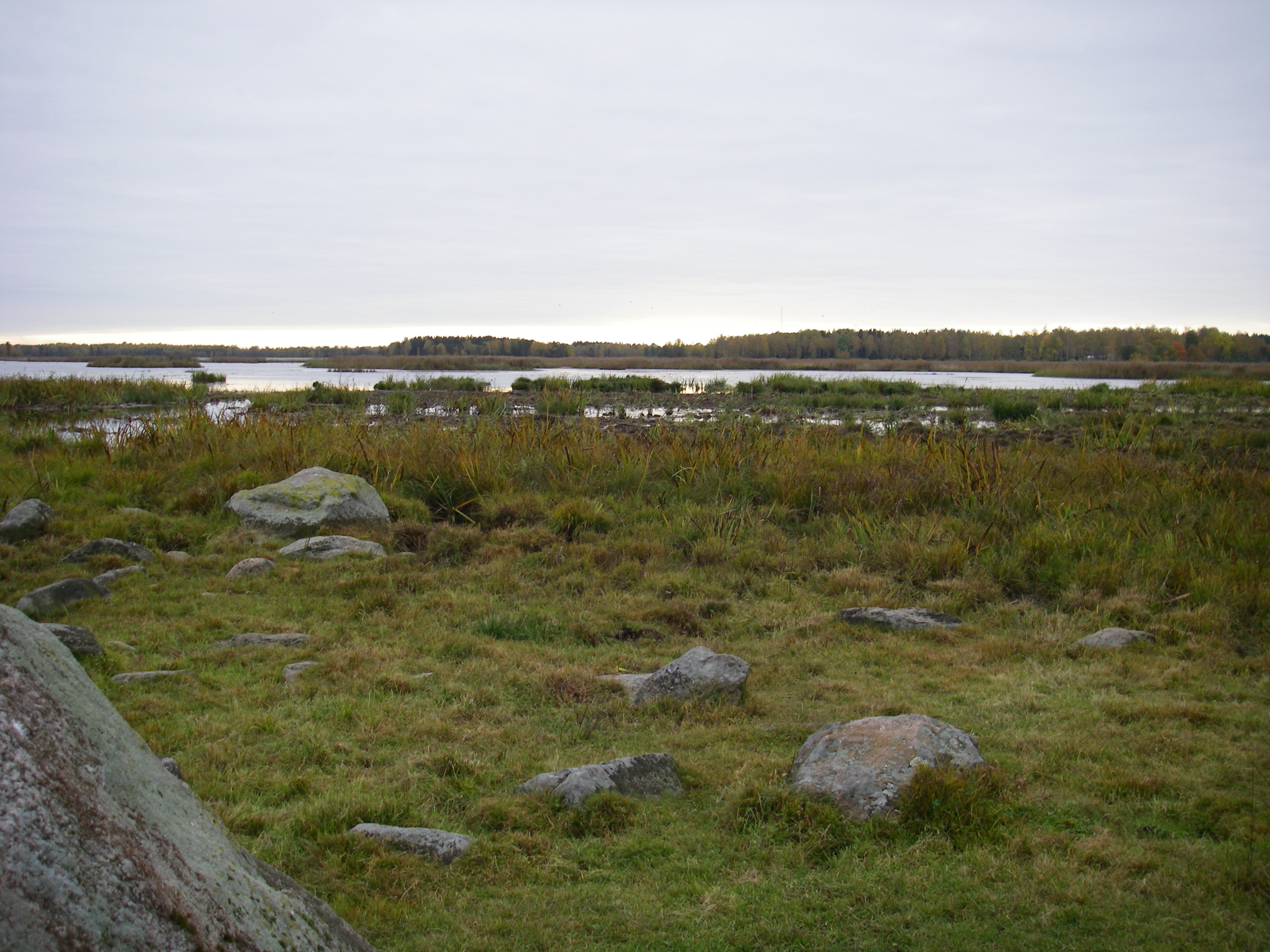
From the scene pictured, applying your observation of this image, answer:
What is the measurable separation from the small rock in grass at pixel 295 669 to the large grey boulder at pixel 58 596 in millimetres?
2249

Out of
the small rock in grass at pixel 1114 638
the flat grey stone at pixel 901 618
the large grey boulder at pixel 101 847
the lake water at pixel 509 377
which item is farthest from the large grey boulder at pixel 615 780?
the lake water at pixel 509 377

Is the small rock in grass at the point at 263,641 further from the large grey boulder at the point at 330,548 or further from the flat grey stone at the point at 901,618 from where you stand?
the flat grey stone at the point at 901,618

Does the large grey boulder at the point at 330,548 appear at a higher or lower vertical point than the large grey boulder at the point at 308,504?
lower

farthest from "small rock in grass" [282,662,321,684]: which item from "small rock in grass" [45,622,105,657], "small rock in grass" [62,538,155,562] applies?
"small rock in grass" [62,538,155,562]

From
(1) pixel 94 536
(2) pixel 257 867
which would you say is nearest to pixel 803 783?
(2) pixel 257 867

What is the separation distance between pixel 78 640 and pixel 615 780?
3.51 metres

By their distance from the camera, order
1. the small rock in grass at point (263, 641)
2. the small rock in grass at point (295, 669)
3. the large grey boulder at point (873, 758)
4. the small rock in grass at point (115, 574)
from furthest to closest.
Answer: the small rock in grass at point (115, 574)
the small rock in grass at point (263, 641)
the small rock in grass at point (295, 669)
the large grey boulder at point (873, 758)

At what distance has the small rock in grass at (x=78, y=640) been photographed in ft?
16.1

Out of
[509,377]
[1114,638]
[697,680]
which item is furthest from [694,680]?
[509,377]

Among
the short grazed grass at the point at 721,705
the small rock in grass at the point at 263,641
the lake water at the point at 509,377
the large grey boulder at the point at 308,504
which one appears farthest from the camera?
the lake water at the point at 509,377

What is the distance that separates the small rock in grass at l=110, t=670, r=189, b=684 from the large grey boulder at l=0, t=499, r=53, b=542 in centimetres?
406

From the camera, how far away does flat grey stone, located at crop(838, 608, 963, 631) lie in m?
6.15

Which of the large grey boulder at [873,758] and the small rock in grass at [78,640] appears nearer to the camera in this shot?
the large grey boulder at [873,758]

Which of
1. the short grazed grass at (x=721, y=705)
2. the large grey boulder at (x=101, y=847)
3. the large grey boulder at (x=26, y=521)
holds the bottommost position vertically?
the short grazed grass at (x=721, y=705)
